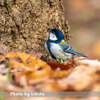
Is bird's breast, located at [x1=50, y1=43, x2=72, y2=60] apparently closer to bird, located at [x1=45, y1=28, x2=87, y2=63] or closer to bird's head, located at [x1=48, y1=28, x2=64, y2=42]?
bird, located at [x1=45, y1=28, x2=87, y2=63]

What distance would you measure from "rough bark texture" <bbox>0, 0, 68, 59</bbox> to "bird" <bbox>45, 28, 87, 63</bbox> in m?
0.16

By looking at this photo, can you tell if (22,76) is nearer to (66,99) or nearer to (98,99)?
(66,99)

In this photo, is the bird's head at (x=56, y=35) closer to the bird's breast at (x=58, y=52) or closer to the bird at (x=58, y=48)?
the bird at (x=58, y=48)

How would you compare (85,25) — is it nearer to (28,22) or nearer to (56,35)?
(56,35)

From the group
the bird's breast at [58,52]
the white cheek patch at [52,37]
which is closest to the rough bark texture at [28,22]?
the white cheek patch at [52,37]

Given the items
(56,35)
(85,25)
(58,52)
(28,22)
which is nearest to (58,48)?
(58,52)

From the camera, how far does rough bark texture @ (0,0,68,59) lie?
423cm

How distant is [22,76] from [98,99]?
0.73 m

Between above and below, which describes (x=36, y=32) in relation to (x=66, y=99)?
above

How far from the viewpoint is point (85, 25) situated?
11133 mm

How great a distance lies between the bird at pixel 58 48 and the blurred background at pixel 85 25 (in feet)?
14.1

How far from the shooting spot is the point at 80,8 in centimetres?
1229

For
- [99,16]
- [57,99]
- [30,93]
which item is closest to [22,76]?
[30,93]

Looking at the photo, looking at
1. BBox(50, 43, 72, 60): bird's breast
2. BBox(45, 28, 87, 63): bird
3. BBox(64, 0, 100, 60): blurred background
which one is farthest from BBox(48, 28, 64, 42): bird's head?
BBox(64, 0, 100, 60): blurred background
